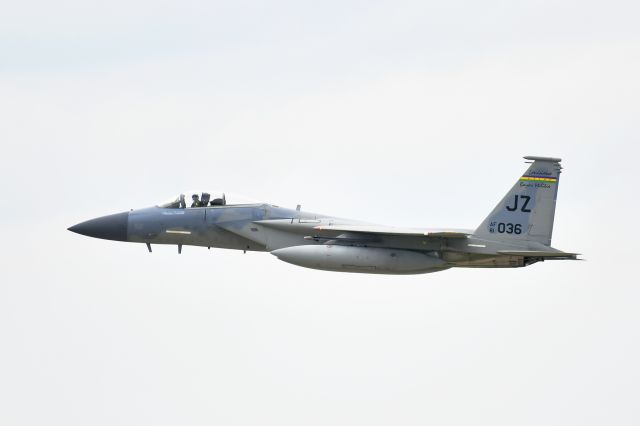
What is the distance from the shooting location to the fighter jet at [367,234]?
128ft

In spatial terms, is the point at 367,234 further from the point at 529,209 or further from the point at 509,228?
the point at 529,209

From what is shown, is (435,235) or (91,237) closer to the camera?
(435,235)

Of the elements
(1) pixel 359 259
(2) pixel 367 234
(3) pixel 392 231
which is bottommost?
(1) pixel 359 259

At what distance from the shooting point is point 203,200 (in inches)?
1601

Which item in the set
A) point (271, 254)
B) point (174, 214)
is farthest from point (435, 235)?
point (174, 214)

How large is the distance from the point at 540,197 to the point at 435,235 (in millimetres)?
2875

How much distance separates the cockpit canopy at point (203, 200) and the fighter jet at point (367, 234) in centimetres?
3

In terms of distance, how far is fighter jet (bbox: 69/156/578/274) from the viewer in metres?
39.0

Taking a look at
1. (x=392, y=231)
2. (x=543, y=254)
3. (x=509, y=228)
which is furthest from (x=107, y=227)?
(x=543, y=254)

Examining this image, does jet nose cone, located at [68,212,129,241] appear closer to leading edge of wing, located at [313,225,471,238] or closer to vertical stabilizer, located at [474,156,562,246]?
leading edge of wing, located at [313,225,471,238]

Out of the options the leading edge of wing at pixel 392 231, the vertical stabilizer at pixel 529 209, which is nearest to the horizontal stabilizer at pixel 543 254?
the vertical stabilizer at pixel 529 209

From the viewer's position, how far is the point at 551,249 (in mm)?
38969

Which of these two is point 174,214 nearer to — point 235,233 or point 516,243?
point 235,233

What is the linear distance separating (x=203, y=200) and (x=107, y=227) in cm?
260
